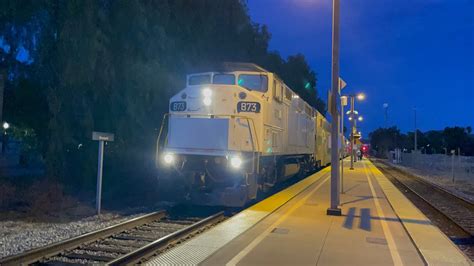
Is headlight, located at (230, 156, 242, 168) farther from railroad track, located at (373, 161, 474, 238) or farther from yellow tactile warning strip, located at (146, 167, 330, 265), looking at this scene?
railroad track, located at (373, 161, 474, 238)

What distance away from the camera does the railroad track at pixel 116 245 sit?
23.2 ft

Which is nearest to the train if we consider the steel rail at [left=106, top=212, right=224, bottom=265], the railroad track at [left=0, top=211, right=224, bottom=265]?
the railroad track at [left=0, top=211, right=224, bottom=265]

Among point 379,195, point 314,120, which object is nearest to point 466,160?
point 314,120

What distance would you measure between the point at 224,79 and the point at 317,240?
280 inches

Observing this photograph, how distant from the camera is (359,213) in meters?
11.7

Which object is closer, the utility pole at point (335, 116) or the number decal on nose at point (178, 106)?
the utility pole at point (335, 116)

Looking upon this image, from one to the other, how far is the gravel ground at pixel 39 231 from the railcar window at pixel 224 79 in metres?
4.84

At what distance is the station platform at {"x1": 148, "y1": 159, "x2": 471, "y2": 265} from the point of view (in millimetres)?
6855

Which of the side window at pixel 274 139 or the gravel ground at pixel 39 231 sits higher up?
the side window at pixel 274 139

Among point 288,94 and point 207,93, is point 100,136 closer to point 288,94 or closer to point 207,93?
point 207,93

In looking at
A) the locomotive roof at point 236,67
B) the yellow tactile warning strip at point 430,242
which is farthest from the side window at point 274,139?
the yellow tactile warning strip at point 430,242

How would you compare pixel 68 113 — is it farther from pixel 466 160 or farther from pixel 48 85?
pixel 466 160

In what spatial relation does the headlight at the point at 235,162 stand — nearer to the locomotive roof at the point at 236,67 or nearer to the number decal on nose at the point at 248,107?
the number decal on nose at the point at 248,107

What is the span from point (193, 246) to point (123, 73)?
9258 millimetres
